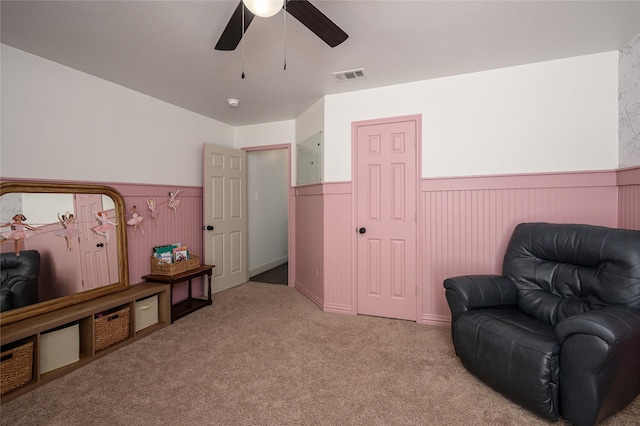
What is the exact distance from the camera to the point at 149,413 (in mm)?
1637

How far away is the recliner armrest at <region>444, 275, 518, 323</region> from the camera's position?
204cm

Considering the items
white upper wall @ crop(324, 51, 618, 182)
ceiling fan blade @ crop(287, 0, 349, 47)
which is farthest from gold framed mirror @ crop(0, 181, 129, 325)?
white upper wall @ crop(324, 51, 618, 182)

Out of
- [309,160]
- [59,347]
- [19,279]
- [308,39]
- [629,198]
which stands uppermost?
[308,39]

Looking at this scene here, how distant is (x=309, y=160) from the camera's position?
3.60 meters

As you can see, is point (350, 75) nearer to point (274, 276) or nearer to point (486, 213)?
point (486, 213)

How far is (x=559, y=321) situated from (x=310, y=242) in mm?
2466

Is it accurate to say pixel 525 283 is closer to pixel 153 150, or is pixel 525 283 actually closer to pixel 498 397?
pixel 498 397

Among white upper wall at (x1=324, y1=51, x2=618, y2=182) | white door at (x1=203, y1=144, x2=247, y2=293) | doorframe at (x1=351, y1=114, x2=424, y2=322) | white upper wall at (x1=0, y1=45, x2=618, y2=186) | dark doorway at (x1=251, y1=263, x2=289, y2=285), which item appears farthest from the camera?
dark doorway at (x1=251, y1=263, x2=289, y2=285)

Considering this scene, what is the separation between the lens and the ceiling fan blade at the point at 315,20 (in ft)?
4.44

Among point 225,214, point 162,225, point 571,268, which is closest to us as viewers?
point 571,268

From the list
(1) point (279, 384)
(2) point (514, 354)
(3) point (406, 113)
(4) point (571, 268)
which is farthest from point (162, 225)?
(4) point (571, 268)

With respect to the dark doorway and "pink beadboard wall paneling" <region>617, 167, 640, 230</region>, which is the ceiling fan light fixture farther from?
the dark doorway

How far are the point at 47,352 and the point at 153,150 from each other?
6.79ft

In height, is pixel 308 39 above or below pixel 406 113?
above
